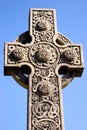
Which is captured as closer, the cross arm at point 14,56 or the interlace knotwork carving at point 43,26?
the cross arm at point 14,56

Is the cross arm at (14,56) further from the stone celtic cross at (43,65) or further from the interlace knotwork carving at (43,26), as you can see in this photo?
the interlace knotwork carving at (43,26)

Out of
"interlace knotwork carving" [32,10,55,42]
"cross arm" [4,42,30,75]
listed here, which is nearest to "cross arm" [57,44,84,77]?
"interlace knotwork carving" [32,10,55,42]

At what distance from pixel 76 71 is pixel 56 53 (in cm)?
48

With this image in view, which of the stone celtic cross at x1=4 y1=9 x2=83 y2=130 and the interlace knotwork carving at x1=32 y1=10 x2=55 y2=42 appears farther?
the interlace knotwork carving at x1=32 y1=10 x2=55 y2=42

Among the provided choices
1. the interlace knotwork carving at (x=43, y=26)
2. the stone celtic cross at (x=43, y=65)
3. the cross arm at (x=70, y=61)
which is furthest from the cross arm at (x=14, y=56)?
the cross arm at (x=70, y=61)

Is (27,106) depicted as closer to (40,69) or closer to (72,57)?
(40,69)

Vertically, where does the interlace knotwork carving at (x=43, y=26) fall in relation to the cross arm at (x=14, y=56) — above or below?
above

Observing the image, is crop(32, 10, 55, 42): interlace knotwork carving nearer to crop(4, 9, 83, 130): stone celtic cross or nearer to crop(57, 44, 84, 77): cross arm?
crop(4, 9, 83, 130): stone celtic cross

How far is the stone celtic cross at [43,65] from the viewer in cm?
621

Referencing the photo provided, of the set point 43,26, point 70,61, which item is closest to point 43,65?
point 70,61

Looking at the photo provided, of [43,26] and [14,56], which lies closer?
[14,56]

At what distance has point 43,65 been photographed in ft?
22.1

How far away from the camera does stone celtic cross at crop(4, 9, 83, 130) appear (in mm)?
6207

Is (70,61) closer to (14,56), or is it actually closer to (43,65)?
(43,65)
